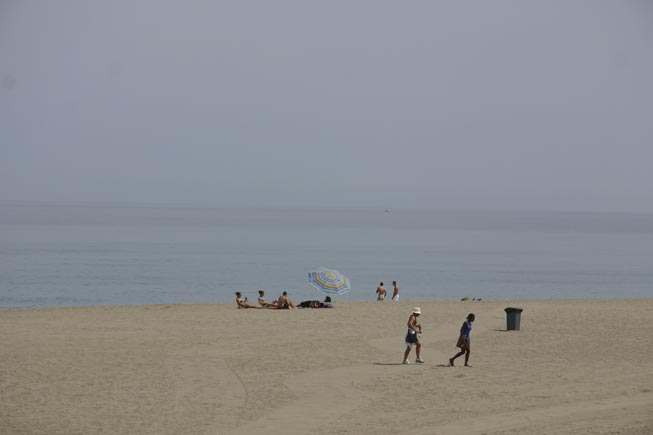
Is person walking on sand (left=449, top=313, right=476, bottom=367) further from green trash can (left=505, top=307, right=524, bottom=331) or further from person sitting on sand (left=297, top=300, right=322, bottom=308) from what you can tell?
person sitting on sand (left=297, top=300, right=322, bottom=308)

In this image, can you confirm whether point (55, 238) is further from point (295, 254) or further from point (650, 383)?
point (650, 383)

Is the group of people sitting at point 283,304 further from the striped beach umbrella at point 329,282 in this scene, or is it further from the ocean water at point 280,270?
the ocean water at point 280,270

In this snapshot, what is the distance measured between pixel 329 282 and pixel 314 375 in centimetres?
1542

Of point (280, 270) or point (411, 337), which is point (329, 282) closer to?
point (411, 337)

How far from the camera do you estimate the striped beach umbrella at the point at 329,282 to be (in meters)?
36.2

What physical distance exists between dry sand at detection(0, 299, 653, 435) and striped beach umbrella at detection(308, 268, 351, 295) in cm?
290

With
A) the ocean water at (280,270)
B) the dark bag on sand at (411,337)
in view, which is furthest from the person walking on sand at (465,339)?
the ocean water at (280,270)

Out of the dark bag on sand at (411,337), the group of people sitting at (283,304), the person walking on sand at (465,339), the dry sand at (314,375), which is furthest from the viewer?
the group of people sitting at (283,304)

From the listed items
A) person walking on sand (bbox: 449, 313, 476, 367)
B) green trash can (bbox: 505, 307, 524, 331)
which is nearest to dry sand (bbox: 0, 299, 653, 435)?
person walking on sand (bbox: 449, 313, 476, 367)

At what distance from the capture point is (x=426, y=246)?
135250 mm

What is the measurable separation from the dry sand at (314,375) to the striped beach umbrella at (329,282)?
290 cm

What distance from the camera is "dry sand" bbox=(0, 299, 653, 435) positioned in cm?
1641

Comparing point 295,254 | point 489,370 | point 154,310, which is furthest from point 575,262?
point 489,370

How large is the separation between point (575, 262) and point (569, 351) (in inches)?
3220
